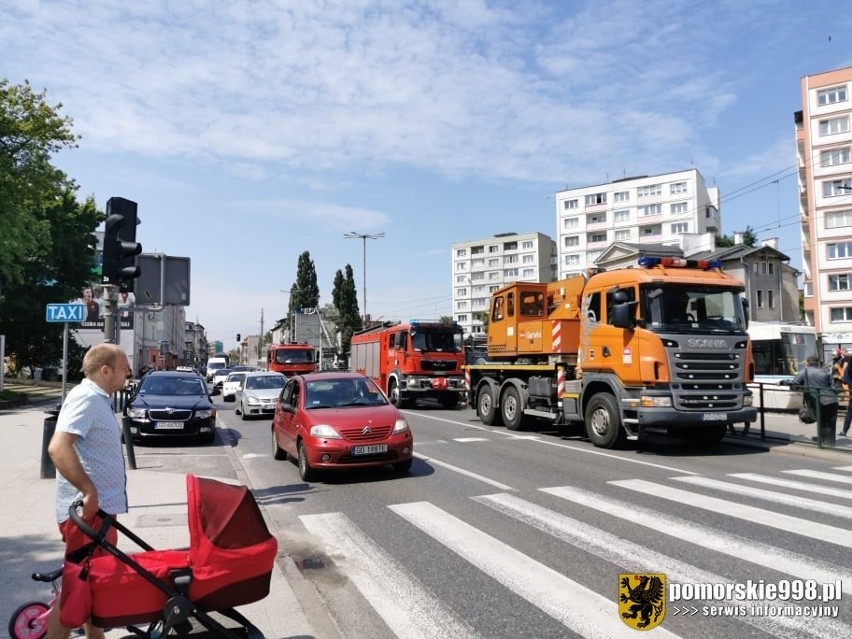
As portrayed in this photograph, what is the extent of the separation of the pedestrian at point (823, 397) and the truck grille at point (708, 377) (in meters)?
1.84

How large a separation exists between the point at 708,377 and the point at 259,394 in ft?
45.3

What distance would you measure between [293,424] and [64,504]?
639 centimetres

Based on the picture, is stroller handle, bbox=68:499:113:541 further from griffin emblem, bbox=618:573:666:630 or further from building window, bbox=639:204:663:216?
building window, bbox=639:204:663:216

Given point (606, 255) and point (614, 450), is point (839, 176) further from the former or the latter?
point (614, 450)

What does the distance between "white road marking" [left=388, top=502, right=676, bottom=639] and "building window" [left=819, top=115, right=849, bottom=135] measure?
6013cm

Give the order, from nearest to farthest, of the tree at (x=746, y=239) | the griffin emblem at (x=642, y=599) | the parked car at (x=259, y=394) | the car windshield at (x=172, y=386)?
the griffin emblem at (x=642, y=599)
the car windshield at (x=172, y=386)
the parked car at (x=259, y=394)
the tree at (x=746, y=239)

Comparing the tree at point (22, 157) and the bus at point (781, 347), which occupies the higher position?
the tree at point (22, 157)

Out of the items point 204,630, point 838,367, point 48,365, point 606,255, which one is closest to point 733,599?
point 204,630

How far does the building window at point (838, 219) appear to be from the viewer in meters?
51.6

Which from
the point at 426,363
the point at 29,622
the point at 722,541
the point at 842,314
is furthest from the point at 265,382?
the point at 842,314

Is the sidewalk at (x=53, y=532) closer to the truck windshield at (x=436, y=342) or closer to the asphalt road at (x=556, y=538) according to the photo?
the asphalt road at (x=556, y=538)

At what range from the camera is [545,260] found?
109312mm

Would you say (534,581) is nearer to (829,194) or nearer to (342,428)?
(342,428)

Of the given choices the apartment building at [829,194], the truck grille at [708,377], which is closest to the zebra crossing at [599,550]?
the truck grille at [708,377]
